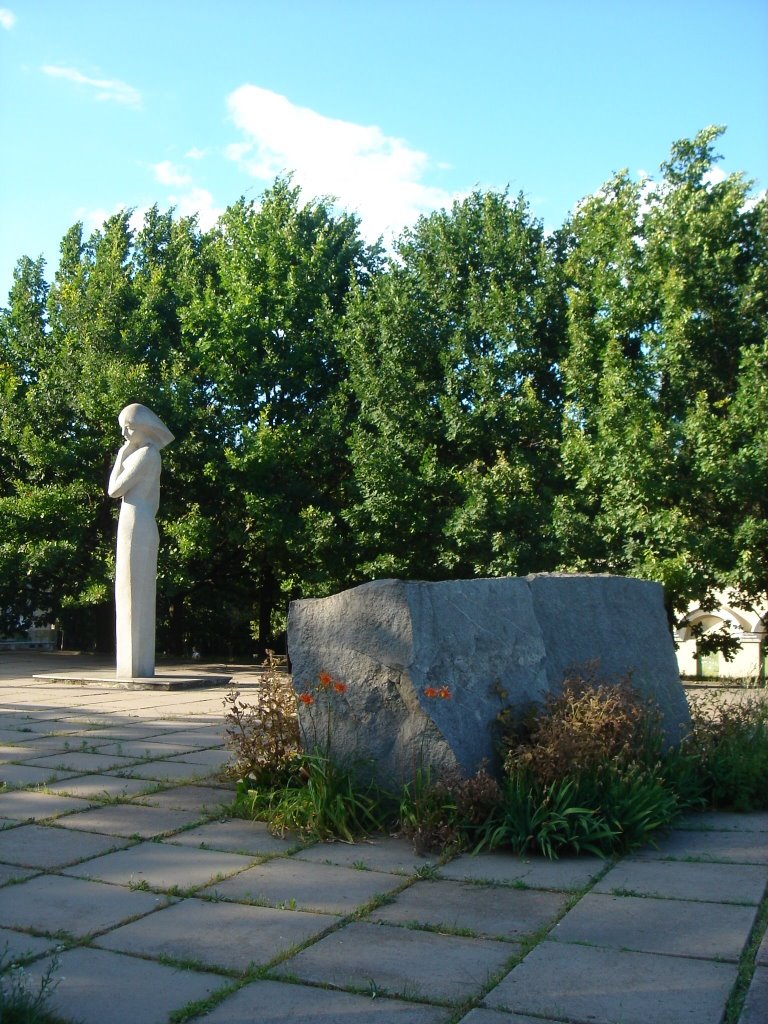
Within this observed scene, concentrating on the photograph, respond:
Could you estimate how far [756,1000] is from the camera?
3.12m

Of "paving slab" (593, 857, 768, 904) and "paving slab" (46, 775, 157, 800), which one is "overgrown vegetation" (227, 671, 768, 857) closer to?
"paving slab" (593, 857, 768, 904)

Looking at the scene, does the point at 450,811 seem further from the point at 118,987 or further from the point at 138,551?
the point at 138,551

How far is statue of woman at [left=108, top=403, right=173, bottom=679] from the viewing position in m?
12.2

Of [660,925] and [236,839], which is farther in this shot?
[236,839]

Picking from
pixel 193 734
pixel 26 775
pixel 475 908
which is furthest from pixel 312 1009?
pixel 193 734

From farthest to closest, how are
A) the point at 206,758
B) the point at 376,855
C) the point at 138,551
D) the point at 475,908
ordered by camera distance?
the point at 138,551 < the point at 206,758 < the point at 376,855 < the point at 475,908

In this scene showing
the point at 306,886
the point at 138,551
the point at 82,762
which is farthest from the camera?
the point at 138,551

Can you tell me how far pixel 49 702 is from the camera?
1060 centimetres

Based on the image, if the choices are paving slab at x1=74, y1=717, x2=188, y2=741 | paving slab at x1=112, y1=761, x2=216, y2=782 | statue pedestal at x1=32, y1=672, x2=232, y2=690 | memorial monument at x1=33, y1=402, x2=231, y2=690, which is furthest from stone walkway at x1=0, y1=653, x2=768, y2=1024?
memorial monument at x1=33, y1=402, x2=231, y2=690

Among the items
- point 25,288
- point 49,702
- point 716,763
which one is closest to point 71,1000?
point 716,763

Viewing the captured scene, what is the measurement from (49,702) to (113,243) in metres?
12.4

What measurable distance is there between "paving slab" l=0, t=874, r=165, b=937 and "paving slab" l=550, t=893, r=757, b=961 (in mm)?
1700

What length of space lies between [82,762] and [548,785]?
3.53 meters

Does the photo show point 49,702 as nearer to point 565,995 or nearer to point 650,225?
point 565,995
